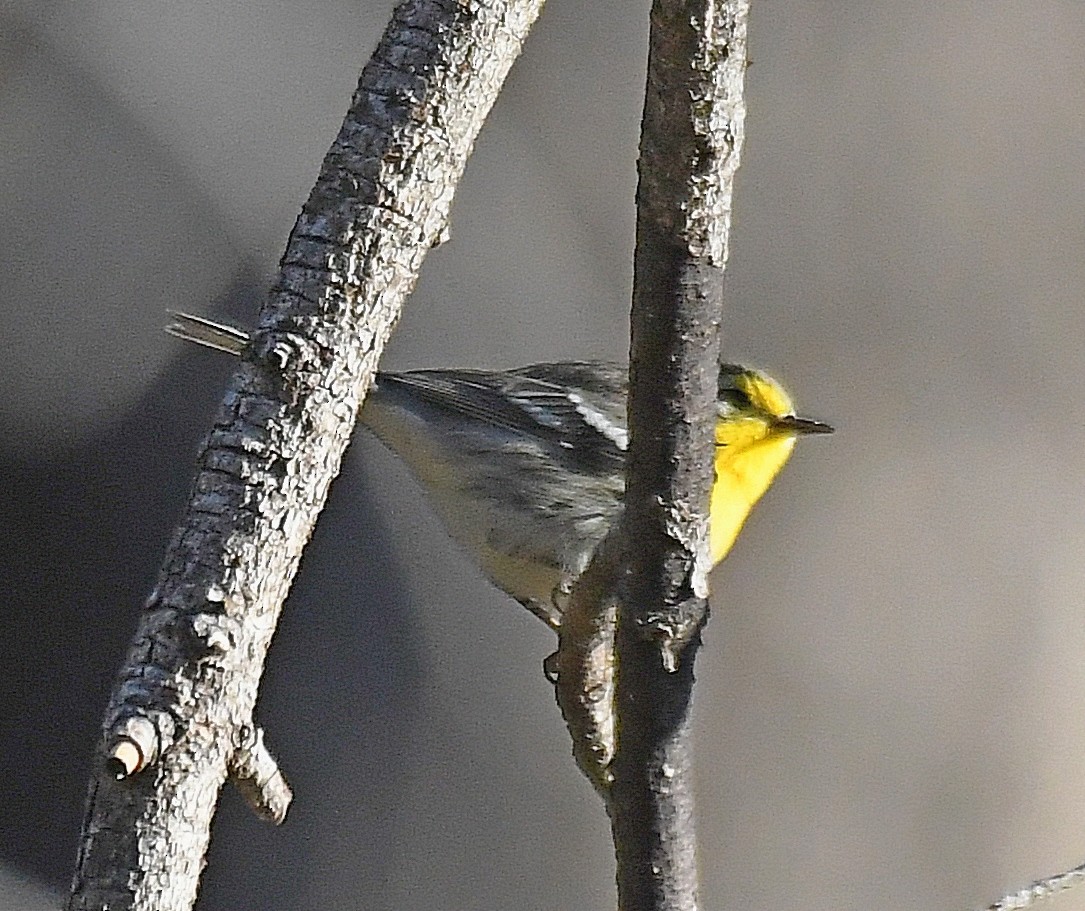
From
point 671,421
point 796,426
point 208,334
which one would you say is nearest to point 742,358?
point 796,426

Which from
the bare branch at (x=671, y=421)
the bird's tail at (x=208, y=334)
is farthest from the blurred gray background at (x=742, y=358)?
the bare branch at (x=671, y=421)

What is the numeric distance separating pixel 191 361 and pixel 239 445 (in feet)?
3.62

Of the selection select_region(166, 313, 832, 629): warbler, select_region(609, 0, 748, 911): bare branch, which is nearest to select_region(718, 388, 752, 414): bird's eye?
select_region(166, 313, 832, 629): warbler

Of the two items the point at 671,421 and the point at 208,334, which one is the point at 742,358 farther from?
the point at 671,421

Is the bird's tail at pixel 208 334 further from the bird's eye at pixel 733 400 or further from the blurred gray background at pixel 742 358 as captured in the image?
the bird's eye at pixel 733 400

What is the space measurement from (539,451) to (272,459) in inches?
44.9

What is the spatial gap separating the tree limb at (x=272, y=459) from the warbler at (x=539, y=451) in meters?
0.96

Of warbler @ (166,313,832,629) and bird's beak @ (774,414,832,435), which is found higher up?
bird's beak @ (774,414,832,435)

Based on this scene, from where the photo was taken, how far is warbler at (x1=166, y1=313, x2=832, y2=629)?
1702 millimetres

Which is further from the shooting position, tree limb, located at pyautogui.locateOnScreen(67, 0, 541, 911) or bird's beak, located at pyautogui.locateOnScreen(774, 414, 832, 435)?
bird's beak, located at pyautogui.locateOnScreen(774, 414, 832, 435)

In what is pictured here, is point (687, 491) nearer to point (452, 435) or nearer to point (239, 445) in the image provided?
point (239, 445)

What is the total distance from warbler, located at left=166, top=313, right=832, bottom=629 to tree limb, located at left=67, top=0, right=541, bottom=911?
962 millimetres

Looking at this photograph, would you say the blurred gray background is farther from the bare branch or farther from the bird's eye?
the bare branch

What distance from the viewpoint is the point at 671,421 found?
715 mm
